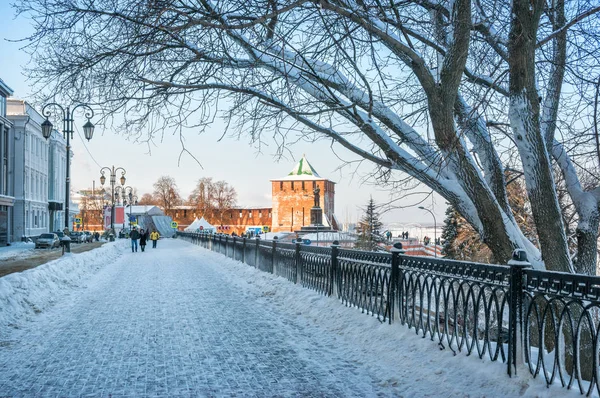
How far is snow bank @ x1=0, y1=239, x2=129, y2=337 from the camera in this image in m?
9.34

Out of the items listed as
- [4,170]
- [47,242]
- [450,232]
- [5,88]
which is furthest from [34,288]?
[450,232]

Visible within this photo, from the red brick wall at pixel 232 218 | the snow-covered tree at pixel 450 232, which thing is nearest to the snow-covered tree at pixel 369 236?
the snow-covered tree at pixel 450 232

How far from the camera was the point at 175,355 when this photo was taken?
6734 mm

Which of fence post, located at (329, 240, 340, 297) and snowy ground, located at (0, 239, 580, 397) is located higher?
fence post, located at (329, 240, 340, 297)

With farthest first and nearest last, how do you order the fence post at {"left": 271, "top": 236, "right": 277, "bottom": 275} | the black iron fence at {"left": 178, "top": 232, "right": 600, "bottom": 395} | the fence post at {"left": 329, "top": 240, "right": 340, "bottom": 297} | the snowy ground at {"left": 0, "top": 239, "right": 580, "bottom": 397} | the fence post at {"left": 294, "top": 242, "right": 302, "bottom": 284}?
the fence post at {"left": 271, "top": 236, "right": 277, "bottom": 275} < the fence post at {"left": 294, "top": 242, "right": 302, "bottom": 284} < the fence post at {"left": 329, "top": 240, "right": 340, "bottom": 297} < the snowy ground at {"left": 0, "top": 239, "right": 580, "bottom": 397} < the black iron fence at {"left": 178, "top": 232, "right": 600, "bottom": 395}

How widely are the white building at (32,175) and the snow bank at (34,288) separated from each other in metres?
35.4

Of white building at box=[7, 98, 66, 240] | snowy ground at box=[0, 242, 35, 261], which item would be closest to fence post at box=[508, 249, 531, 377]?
snowy ground at box=[0, 242, 35, 261]

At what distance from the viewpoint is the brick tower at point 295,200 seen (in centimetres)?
10062

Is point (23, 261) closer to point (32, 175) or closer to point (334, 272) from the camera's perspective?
point (334, 272)

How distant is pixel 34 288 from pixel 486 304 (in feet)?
31.5

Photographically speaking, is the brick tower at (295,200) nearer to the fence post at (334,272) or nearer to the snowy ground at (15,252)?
the snowy ground at (15,252)

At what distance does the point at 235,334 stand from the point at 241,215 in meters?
100

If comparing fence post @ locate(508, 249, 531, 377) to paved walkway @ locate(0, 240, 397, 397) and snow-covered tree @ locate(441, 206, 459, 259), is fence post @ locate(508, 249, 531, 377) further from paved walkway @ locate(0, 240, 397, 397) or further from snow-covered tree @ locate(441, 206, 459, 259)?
snow-covered tree @ locate(441, 206, 459, 259)

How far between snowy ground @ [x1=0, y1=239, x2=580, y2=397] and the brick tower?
88.4 meters
